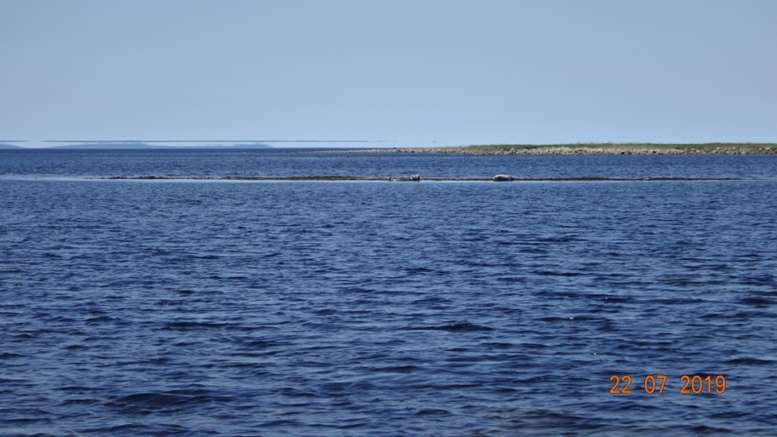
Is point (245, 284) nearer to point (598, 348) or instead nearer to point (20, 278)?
point (20, 278)

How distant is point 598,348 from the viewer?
20078 mm

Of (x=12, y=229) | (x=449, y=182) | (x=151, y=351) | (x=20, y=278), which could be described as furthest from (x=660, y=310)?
(x=449, y=182)
